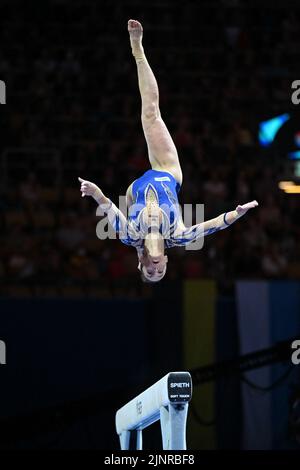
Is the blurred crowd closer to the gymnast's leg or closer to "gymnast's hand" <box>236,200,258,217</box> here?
the gymnast's leg

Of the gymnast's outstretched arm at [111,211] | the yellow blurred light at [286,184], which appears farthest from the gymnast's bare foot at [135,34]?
the yellow blurred light at [286,184]

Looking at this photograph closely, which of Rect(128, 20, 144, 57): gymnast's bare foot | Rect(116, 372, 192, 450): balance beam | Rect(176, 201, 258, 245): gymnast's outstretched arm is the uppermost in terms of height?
Rect(128, 20, 144, 57): gymnast's bare foot

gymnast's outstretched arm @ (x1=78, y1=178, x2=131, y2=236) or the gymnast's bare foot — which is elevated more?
the gymnast's bare foot

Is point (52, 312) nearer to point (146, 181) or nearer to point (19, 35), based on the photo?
point (146, 181)

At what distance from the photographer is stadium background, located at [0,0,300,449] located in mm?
10383

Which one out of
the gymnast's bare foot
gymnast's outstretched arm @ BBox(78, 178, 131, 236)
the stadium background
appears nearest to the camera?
gymnast's outstretched arm @ BBox(78, 178, 131, 236)

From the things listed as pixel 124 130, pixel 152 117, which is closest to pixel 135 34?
pixel 152 117

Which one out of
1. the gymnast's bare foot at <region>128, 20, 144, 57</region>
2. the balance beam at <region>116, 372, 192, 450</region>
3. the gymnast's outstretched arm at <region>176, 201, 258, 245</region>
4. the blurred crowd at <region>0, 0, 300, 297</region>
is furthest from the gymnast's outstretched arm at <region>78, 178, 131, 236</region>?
the blurred crowd at <region>0, 0, 300, 297</region>

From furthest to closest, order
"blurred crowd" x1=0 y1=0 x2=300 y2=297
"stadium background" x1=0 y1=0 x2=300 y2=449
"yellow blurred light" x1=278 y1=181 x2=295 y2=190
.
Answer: "blurred crowd" x1=0 y1=0 x2=300 y2=297 < "stadium background" x1=0 y1=0 x2=300 y2=449 < "yellow blurred light" x1=278 y1=181 x2=295 y2=190

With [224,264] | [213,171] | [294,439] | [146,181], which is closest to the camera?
[146,181]

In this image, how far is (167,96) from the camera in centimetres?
1418

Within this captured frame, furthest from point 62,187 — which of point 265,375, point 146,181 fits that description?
point 146,181

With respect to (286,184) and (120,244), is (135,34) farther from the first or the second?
(120,244)

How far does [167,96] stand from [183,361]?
512 centimetres
